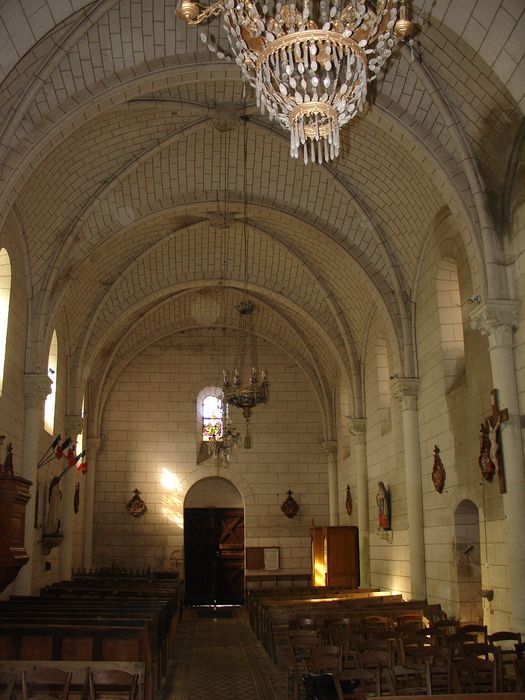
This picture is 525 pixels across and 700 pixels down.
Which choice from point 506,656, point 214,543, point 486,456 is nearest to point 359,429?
point 214,543

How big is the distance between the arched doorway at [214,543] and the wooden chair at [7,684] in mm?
17487

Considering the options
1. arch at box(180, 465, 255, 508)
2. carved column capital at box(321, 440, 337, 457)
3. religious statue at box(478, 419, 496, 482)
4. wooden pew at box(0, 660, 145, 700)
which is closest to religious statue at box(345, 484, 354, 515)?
carved column capital at box(321, 440, 337, 457)

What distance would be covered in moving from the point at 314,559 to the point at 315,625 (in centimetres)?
1150

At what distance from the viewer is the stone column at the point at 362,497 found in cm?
1851

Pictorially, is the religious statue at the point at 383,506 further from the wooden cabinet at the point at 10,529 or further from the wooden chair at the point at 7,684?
the wooden chair at the point at 7,684

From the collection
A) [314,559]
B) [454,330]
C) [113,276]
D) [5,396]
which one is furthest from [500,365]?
[314,559]

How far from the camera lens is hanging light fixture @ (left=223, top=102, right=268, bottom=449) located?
15516 mm

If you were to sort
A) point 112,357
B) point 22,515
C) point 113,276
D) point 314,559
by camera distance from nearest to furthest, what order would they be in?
point 22,515
point 113,276
point 314,559
point 112,357

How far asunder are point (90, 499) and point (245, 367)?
6810mm

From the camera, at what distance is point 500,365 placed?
1027 centimetres

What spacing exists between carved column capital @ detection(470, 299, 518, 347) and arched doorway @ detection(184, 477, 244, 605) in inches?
618

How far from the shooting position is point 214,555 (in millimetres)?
24219

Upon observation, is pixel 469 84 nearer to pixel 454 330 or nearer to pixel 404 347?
pixel 454 330

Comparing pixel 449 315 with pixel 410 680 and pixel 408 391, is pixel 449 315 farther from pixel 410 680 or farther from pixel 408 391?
pixel 410 680
